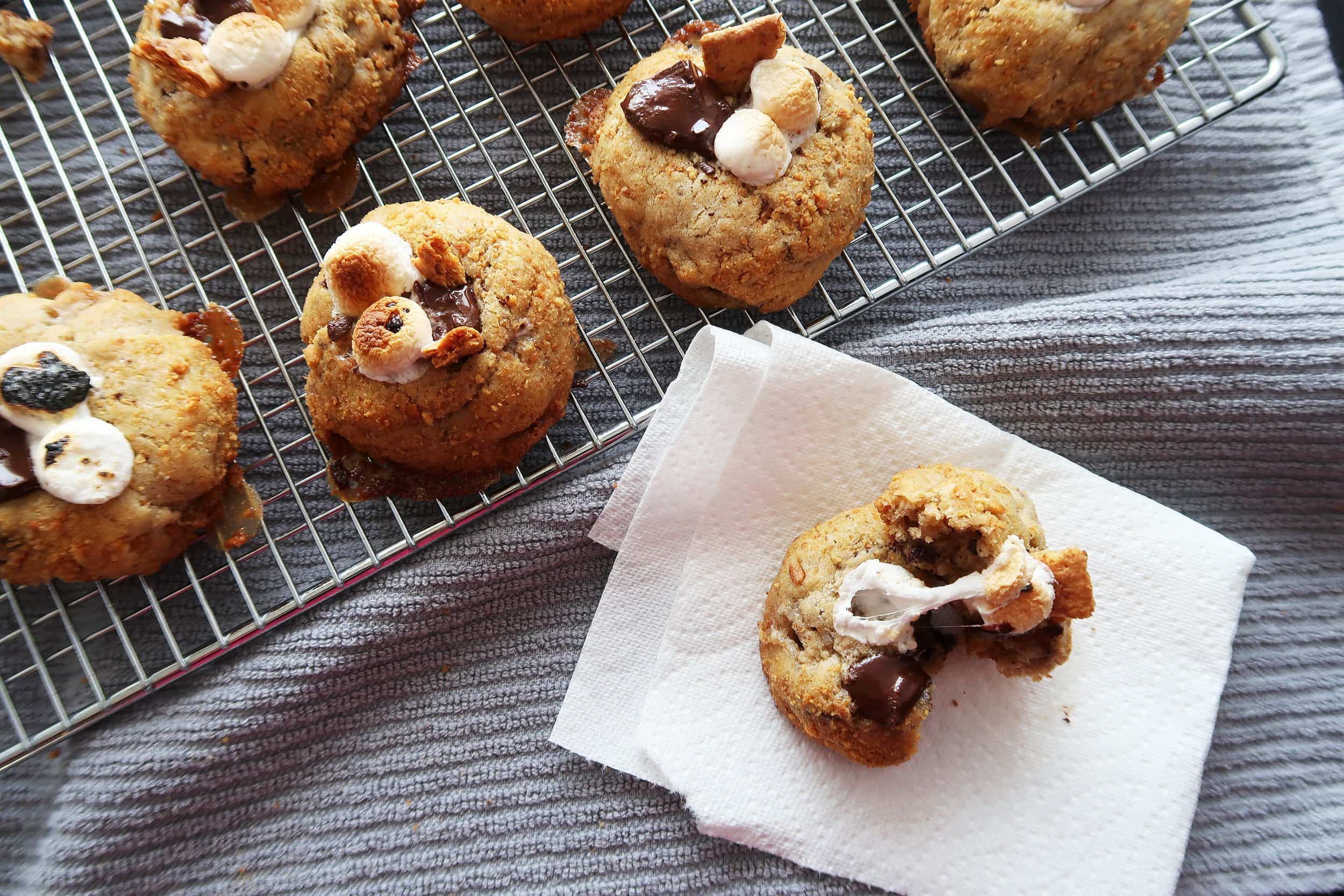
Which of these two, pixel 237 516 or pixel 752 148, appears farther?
pixel 237 516

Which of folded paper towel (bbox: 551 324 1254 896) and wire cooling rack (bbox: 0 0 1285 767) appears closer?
folded paper towel (bbox: 551 324 1254 896)

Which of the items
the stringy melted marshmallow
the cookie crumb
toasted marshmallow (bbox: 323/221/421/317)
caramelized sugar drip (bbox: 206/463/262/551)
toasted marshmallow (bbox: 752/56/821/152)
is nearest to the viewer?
the stringy melted marshmallow

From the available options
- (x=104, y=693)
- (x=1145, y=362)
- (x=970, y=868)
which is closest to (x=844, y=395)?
(x=1145, y=362)

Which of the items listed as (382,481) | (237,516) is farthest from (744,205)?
(237,516)

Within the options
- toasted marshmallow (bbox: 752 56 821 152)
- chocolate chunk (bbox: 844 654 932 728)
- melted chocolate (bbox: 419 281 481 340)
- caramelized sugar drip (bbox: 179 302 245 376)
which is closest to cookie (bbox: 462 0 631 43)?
toasted marshmallow (bbox: 752 56 821 152)

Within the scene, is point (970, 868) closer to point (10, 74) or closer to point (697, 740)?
point (697, 740)

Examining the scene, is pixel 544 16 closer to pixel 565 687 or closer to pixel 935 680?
pixel 565 687

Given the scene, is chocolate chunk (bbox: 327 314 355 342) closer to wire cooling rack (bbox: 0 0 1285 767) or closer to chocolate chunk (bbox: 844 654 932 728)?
wire cooling rack (bbox: 0 0 1285 767)
